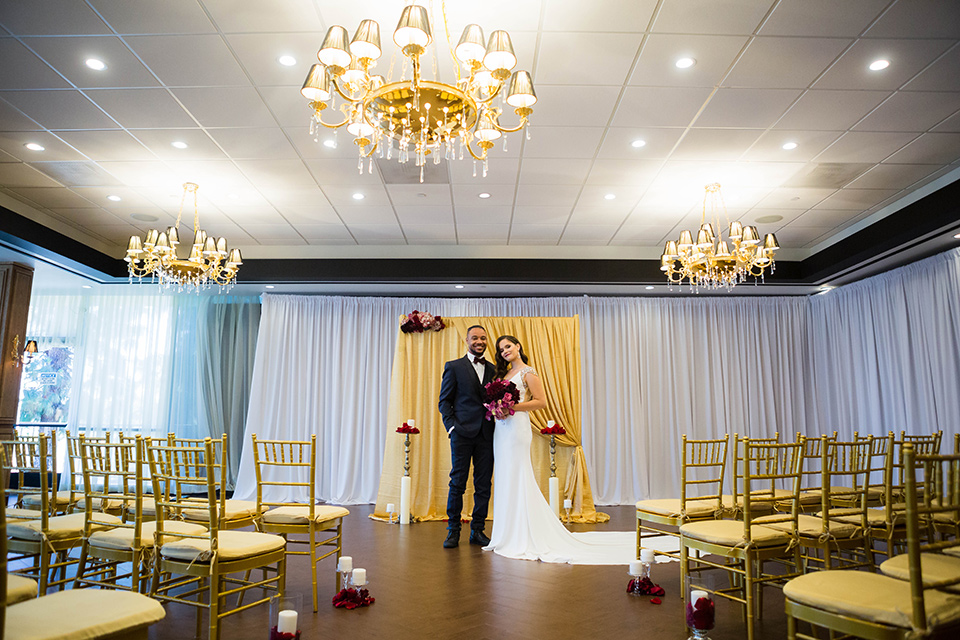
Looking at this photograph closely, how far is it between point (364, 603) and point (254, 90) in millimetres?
3843

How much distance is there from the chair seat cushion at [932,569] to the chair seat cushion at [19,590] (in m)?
3.17

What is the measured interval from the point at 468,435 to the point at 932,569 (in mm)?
4284

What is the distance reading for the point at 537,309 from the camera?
998cm

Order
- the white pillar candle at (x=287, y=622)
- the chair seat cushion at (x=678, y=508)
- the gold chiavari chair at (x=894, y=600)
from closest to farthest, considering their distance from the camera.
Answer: the gold chiavari chair at (x=894, y=600) < the white pillar candle at (x=287, y=622) < the chair seat cushion at (x=678, y=508)

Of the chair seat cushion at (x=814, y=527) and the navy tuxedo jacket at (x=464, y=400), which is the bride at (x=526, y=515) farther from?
the chair seat cushion at (x=814, y=527)

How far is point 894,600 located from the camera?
2189mm

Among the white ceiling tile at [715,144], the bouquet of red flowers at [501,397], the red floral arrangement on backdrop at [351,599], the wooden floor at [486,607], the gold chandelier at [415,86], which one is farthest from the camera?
the bouquet of red flowers at [501,397]

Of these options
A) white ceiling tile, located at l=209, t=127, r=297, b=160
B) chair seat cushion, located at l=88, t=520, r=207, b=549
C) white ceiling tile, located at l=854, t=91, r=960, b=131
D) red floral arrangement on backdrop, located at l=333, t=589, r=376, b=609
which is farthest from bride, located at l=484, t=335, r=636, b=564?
white ceiling tile, located at l=854, t=91, r=960, b=131

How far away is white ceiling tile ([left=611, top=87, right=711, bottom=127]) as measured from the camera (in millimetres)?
4766

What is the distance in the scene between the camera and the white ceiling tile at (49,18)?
3768 millimetres

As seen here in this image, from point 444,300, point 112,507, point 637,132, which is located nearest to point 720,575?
point 637,132

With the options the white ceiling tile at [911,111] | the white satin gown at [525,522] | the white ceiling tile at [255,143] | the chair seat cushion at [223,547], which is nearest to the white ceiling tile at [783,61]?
the white ceiling tile at [911,111]

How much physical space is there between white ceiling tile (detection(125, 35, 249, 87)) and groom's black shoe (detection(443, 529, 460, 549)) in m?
4.37

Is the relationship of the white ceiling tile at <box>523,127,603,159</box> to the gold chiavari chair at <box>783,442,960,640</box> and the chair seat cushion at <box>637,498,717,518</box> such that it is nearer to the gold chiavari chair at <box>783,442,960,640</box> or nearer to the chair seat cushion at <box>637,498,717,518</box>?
the chair seat cushion at <box>637,498,717,518</box>
